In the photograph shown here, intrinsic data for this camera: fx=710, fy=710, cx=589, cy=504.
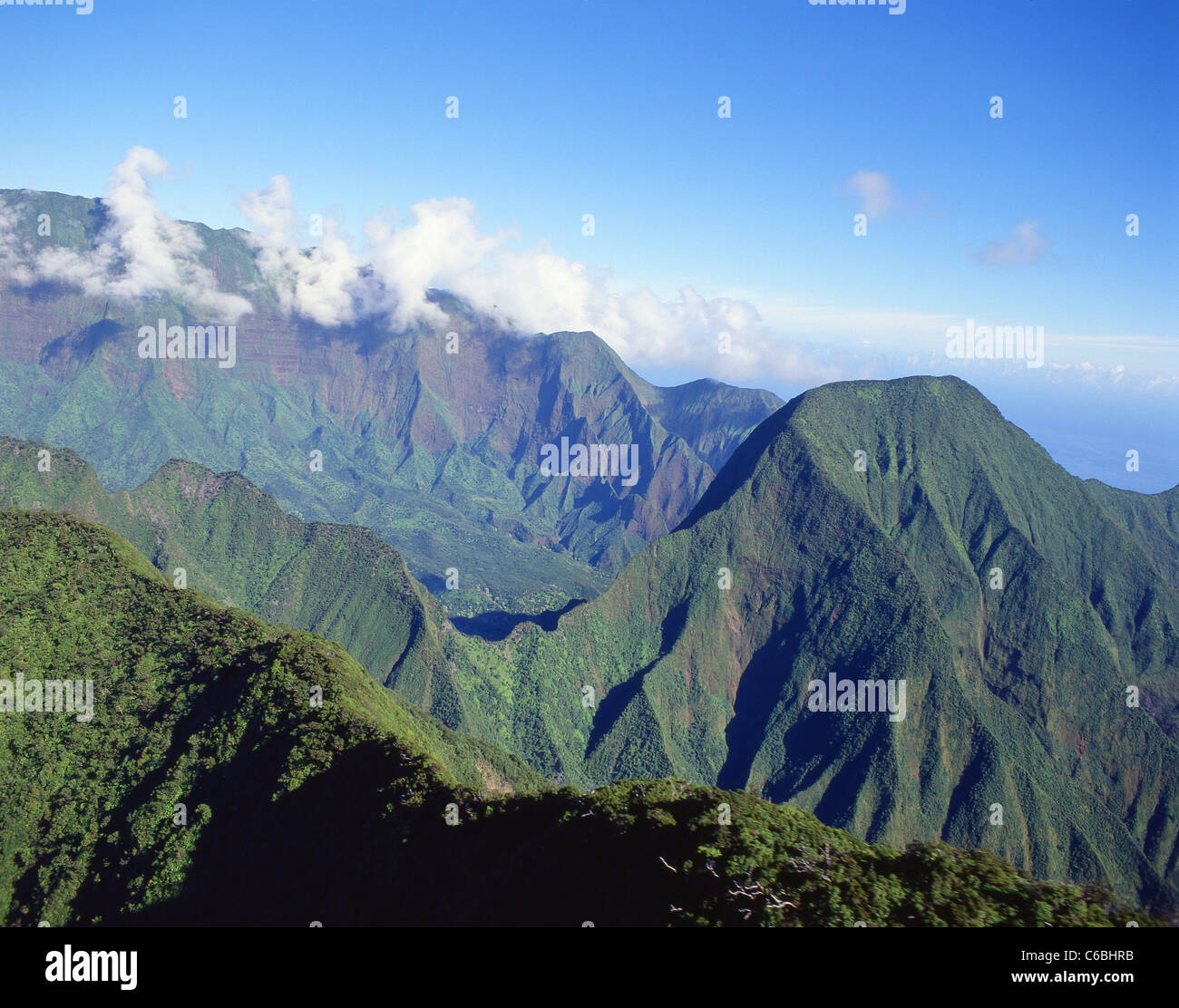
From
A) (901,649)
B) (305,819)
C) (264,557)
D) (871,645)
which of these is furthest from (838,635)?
(264,557)

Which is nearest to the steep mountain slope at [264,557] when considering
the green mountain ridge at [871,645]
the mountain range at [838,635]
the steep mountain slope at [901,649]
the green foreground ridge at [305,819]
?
the mountain range at [838,635]

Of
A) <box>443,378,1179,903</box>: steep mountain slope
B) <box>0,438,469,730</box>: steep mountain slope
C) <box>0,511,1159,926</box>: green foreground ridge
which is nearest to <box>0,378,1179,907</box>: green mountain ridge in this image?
<box>443,378,1179,903</box>: steep mountain slope

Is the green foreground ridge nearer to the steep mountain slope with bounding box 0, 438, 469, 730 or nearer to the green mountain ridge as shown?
the green mountain ridge

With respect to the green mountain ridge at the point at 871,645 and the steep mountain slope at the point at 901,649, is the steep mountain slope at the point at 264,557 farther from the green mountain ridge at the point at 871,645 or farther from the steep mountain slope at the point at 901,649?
the steep mountain slope at the point at 901,649
